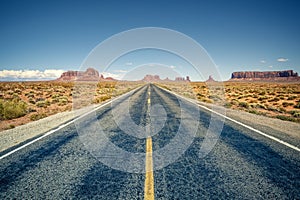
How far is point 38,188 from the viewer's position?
3.22 m

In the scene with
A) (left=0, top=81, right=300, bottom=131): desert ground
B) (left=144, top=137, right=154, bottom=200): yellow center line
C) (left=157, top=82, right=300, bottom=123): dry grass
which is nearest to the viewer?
(left=144, top=137, right=154, bottom=200): yellow center line

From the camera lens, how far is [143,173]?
368 centimetres

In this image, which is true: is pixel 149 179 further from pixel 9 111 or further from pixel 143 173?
pixel 9 111

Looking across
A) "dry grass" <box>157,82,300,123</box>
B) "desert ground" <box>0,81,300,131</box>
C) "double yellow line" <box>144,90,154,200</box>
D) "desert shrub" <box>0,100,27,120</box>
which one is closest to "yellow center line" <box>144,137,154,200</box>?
"double yellow line" <box>144,90,154,200</box>

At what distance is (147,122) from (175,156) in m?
3.73

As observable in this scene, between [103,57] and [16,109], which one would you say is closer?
[16,109]

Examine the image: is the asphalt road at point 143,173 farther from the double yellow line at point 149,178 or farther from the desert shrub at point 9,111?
the desert shrub at point 9,111

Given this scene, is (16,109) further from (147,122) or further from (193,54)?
(193,54)

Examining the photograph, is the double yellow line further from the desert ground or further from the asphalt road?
the desert ground

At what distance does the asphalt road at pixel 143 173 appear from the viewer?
305 cm

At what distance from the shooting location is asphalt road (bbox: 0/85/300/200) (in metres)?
3.05

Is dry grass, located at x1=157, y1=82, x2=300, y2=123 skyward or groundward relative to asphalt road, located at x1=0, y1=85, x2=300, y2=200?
groundward

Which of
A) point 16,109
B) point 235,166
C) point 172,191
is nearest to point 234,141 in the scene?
point 235,166

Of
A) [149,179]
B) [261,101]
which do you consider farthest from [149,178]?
[261,101]
